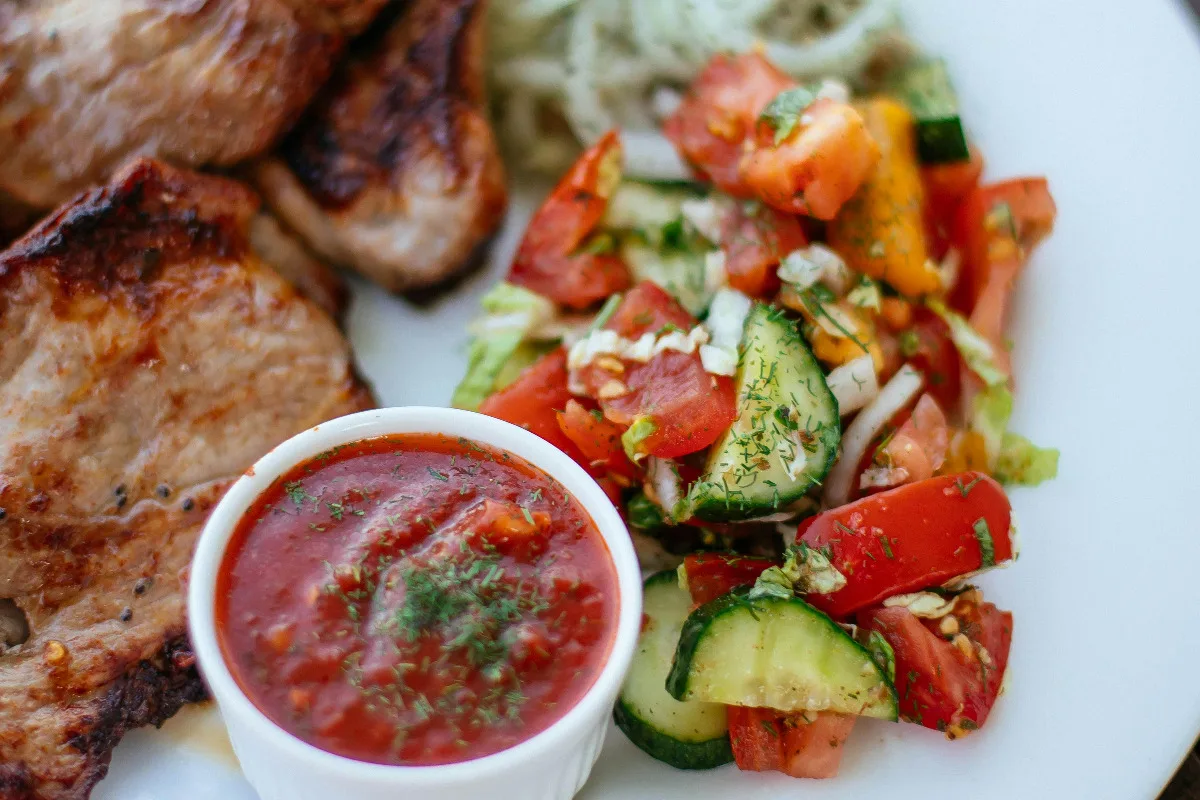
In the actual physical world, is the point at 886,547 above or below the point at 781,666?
above

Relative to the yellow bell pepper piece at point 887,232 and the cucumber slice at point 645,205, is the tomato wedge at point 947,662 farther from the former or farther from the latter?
the cucumber slice at point 645,205

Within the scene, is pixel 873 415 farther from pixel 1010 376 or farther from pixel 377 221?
pixel 377 221

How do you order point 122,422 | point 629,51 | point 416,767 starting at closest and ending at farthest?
1. point 416,767
2. point 122,422
3. point 629,51

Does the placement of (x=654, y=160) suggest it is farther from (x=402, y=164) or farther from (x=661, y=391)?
(x=661, y=391)

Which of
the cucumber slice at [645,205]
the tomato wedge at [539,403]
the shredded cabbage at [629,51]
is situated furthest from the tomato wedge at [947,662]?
the shredded cabbage at [629,51]

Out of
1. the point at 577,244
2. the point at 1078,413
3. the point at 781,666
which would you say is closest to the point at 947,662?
the point at 781,666

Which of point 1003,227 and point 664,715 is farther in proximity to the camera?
point 1003,227
